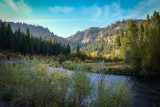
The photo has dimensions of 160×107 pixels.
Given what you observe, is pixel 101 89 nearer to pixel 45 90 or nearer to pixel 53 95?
pixel 53 95

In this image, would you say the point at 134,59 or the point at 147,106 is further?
the point at 134,59

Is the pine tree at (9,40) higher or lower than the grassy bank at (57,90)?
higher

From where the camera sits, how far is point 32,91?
477 centimetres

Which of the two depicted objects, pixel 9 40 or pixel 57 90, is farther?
pixel 9 40

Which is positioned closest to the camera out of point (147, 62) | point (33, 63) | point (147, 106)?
point (33, 63)

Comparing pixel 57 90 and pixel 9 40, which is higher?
pixel 9 40

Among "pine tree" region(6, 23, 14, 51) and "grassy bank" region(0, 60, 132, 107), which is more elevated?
"pine tree" region(6, 23, 14, 51)

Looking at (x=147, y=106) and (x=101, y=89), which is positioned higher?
(x=101, y=89)

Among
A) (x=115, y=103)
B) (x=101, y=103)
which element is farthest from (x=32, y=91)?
(x=115, y=103)

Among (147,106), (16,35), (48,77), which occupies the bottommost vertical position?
(147,106)

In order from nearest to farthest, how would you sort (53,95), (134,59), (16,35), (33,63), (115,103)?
(115,103)
(53,95)
(33,63)
(134,59)
(16,35)

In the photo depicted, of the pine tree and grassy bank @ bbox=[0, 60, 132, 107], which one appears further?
the pine tree

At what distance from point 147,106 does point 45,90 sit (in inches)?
288

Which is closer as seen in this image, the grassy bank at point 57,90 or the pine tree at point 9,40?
the grassy bank at point 57,90
